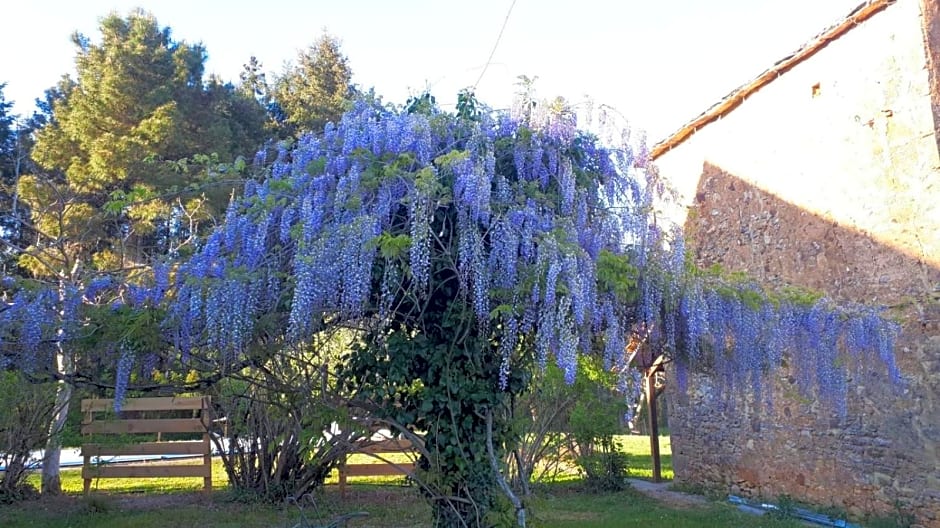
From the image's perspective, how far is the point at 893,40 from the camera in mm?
6164

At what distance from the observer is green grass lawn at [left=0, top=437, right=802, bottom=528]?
266 inches

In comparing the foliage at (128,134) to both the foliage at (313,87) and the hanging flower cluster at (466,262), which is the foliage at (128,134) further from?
the hanging flower cluster at (466,262)

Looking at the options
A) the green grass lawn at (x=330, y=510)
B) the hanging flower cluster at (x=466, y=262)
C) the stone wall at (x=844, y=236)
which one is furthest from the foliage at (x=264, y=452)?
the stone wall at (x=844, y=236)

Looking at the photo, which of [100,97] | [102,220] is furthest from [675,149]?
[100,97]

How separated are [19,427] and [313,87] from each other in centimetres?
861

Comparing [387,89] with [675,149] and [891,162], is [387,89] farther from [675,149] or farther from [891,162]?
[675,149]

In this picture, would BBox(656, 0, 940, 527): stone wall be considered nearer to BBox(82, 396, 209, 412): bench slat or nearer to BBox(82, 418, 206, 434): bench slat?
BBox(82, 396, 209, 412): bench slat

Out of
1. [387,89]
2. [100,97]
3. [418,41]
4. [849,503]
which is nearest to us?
[387,89]

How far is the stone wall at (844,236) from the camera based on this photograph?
5.85 metres

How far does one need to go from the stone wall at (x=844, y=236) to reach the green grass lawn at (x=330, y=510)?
0.79 m

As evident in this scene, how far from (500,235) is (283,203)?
117 cm

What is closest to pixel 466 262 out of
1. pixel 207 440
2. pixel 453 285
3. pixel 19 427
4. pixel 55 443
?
pixel 453 285

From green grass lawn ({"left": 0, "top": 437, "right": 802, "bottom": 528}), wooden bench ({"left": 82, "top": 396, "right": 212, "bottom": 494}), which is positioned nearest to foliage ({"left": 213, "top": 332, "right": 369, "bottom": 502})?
green grass lawn ({"left": 0, "top": 437, "right": 802, "bottom": 528})

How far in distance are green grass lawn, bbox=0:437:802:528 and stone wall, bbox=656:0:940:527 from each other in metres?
Result: 0.79
